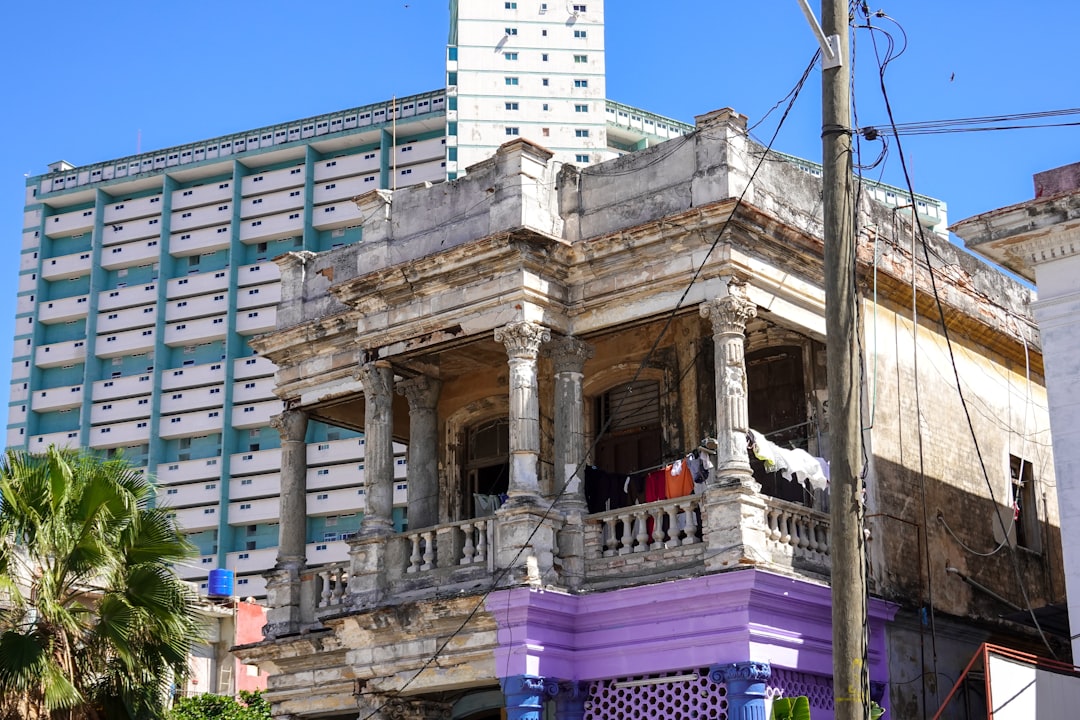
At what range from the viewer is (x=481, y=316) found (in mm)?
20938

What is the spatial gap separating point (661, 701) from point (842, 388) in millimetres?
7818

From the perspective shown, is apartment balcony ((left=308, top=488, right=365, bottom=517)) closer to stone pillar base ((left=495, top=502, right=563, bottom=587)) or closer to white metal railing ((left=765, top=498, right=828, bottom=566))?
stone pillar base ((left=495, top=502, right=563, bottom=587))

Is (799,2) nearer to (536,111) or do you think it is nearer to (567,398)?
(567,398)

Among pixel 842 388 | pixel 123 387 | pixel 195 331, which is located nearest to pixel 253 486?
pixel 195 331

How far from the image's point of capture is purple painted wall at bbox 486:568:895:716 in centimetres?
1841

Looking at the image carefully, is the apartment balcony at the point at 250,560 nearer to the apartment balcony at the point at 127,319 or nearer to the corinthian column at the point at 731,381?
the apartment balcony at the point at 127,319

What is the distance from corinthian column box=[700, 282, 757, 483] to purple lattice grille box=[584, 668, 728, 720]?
8.00 ft

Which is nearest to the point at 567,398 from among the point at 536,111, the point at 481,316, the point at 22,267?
the point at 481,316

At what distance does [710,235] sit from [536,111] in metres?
46.9

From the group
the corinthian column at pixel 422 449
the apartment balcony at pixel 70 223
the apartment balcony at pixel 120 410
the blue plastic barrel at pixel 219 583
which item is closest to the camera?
the corinthian column at pixel 422 449

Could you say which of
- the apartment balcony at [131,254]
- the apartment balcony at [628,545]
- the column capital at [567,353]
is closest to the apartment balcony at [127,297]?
the apartment balcony at [131,254]

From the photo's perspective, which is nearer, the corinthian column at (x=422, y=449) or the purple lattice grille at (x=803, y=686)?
the purple lattice grille at (x=803, y=686)

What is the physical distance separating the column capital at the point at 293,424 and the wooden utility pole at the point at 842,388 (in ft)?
43.8

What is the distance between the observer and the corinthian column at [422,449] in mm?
22891
